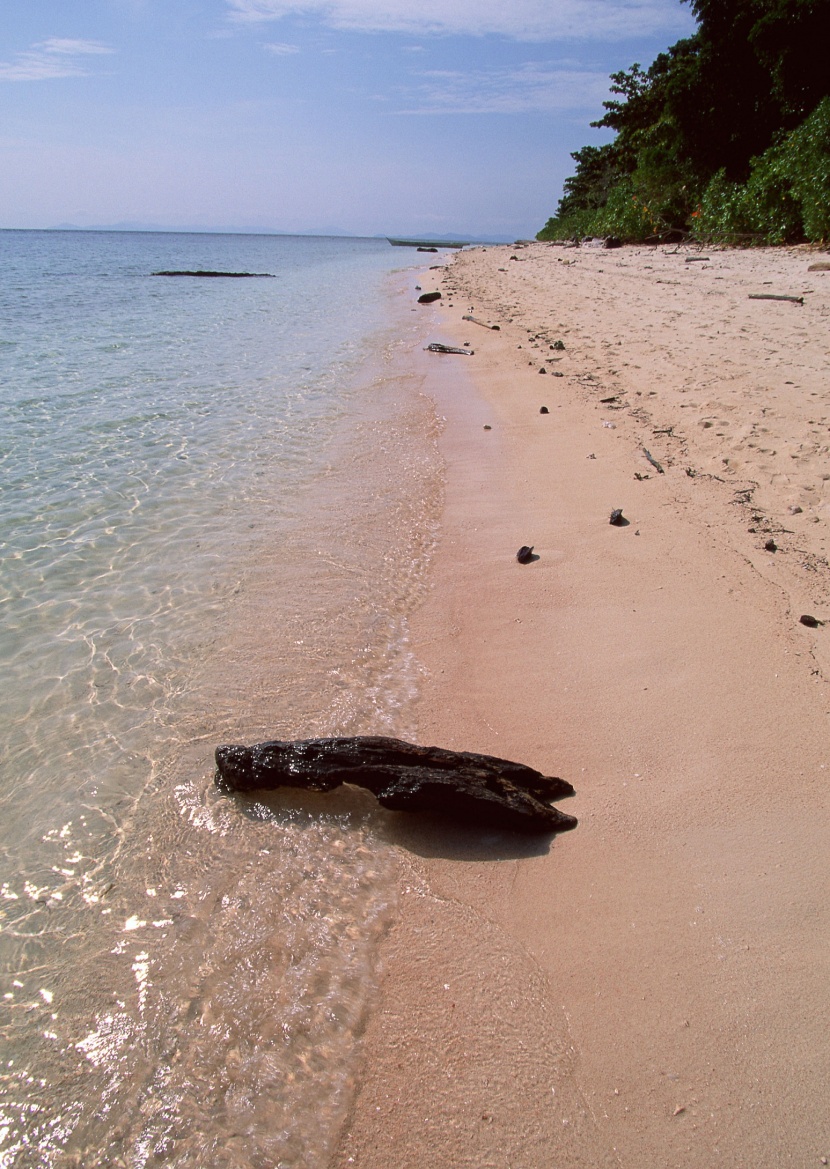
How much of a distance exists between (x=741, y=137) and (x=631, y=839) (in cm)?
3267

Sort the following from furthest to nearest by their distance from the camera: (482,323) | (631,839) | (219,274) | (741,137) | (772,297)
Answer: (219,274), (741,137), (482,323), (772,297), (631,839)

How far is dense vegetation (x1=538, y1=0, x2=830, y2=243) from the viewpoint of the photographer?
18719 mm

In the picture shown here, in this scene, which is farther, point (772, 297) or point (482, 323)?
point (482, 323)

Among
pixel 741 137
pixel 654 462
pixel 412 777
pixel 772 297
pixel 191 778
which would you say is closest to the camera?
pixel 412 777

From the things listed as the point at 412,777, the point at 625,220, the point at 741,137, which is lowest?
the point at 412,777

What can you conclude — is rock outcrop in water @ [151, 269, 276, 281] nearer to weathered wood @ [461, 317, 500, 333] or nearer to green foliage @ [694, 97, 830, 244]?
green foliage @ [694, 97, 830, 244]

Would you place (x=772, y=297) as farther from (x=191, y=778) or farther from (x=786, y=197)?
(x=191, y=778)

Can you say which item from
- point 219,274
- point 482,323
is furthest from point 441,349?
point 219,274

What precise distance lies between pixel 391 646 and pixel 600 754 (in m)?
1.50

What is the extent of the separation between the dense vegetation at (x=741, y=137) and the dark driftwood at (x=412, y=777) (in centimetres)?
1948

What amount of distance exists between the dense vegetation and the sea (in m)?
17.3

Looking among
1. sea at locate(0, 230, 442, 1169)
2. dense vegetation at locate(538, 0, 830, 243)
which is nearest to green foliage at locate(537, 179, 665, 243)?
dense vegetation at locate(538, 0, 830, 243)

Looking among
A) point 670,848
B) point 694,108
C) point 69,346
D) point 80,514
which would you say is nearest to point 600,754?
point 670,848

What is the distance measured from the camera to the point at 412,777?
2812mm
